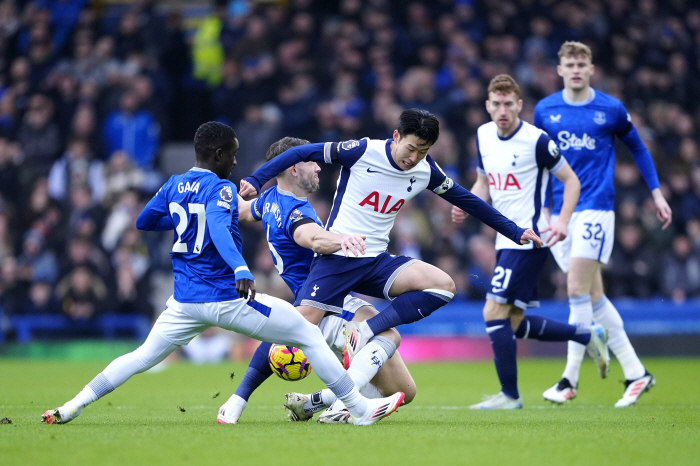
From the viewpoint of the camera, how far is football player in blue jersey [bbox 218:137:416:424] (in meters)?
5.98

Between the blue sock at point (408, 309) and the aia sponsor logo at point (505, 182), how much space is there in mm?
1796

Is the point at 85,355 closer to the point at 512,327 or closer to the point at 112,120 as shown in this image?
the point at 112,120

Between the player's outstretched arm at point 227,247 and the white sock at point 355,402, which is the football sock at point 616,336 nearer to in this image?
the white sock at point 355,402

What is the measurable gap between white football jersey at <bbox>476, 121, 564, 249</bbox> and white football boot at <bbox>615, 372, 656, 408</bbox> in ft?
5.15

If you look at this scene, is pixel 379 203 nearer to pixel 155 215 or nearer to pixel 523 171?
pixel 155 215

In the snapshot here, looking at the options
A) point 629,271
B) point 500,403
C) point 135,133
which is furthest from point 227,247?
point 135,133

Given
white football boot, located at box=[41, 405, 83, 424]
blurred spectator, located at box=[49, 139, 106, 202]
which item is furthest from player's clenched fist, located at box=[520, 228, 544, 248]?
blurred spectator, located at box=[49, 139, 106, 202]

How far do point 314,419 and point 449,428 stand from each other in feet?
4.20

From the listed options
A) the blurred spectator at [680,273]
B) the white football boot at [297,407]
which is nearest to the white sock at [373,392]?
the white football boot at [297,407]

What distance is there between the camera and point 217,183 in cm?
555

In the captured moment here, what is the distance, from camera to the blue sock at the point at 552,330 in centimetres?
766

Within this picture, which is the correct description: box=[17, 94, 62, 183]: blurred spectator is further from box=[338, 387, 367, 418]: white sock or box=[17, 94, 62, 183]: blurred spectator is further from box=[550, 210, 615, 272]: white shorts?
box=[338, 387, 367, 418]: white sock

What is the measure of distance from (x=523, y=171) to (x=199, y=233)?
3.12 metres

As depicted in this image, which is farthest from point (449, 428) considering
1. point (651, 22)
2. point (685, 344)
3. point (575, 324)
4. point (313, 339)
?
point (651, 22)
